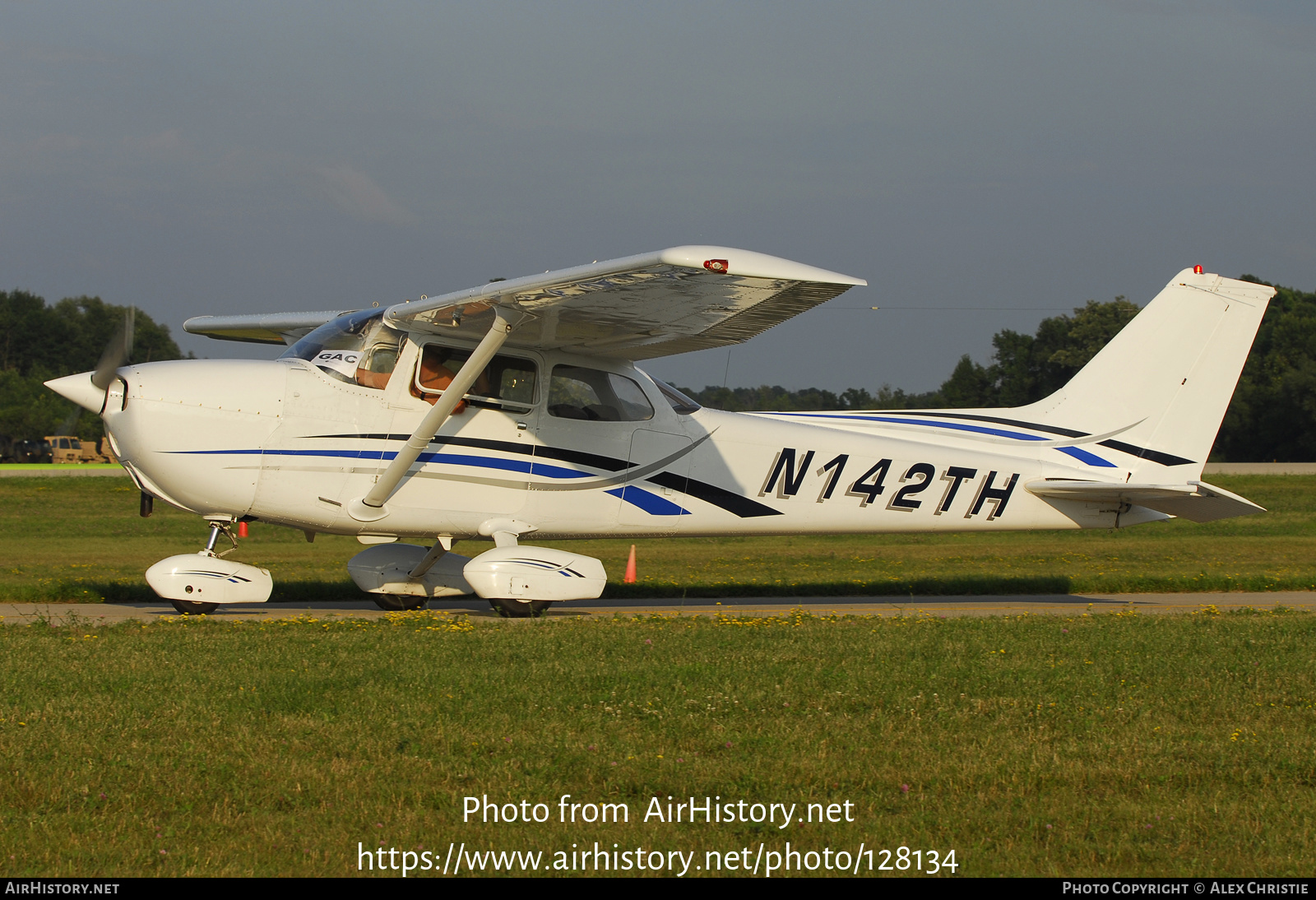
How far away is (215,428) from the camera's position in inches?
347

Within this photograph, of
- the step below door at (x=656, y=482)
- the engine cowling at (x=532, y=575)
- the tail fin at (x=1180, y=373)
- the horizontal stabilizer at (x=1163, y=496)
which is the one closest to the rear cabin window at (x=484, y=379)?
the step below door at (x=656, y=482)

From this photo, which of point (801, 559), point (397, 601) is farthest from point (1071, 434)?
point (397, 601)

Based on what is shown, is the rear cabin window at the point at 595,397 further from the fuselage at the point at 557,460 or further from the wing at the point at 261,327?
the wing at the point at 261,327

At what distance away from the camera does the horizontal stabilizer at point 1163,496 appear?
10781mm

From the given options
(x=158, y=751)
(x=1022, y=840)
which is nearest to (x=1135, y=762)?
(x=1022, y=840)

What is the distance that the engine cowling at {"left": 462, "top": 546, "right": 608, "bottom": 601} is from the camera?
9.05 metres

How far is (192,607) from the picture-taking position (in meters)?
9.09

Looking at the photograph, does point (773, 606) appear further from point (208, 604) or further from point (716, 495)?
point (208, 604)

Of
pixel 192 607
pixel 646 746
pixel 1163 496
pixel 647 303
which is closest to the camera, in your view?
pixel 646 746

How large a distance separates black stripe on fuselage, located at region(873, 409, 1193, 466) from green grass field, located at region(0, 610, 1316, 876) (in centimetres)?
403

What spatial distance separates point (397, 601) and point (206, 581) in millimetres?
1992

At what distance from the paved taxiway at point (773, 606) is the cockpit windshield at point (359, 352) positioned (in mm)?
2058

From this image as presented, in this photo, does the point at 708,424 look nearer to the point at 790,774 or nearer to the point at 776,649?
the point at 776,649

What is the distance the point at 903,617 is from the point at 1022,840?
5.65m
